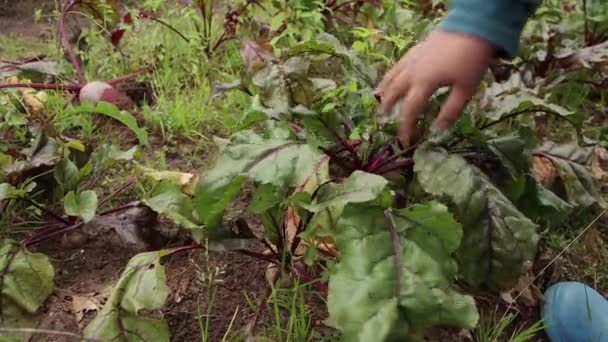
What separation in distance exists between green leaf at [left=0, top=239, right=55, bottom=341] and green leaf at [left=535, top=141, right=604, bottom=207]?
1392 mm

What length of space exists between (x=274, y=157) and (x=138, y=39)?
5.06 ft

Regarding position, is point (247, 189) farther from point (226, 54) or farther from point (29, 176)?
point (226, 54)

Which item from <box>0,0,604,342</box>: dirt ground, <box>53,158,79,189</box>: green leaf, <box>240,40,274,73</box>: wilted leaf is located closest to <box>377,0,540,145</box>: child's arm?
<box>0,0,604,342</box>: dirt ground

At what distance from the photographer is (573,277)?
1.79m

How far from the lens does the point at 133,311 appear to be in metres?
1.35

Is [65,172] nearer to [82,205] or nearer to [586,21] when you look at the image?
[82,205]

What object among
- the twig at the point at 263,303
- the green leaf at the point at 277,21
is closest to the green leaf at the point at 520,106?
the twig at the point at 263,303

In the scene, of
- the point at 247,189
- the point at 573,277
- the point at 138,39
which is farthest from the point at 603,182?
the point at 138,39

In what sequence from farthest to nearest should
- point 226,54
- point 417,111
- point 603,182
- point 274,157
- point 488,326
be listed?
1. point 226,54
2. point 603,182
3. point 488,326
4. point 274,157
5. point 417,111

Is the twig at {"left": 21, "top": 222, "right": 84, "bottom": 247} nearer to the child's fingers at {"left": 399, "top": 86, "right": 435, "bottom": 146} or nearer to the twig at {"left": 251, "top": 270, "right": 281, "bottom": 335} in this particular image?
the twig at {"left": 251, "top": 270, "right": 281, "bottom": 335}

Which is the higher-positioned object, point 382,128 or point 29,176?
point 382,128

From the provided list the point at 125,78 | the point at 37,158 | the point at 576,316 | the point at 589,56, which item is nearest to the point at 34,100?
the point at 125,78

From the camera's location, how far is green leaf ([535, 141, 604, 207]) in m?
1.78

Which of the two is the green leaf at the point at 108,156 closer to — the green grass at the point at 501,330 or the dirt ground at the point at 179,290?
the dirt ground at the point at 179,290
